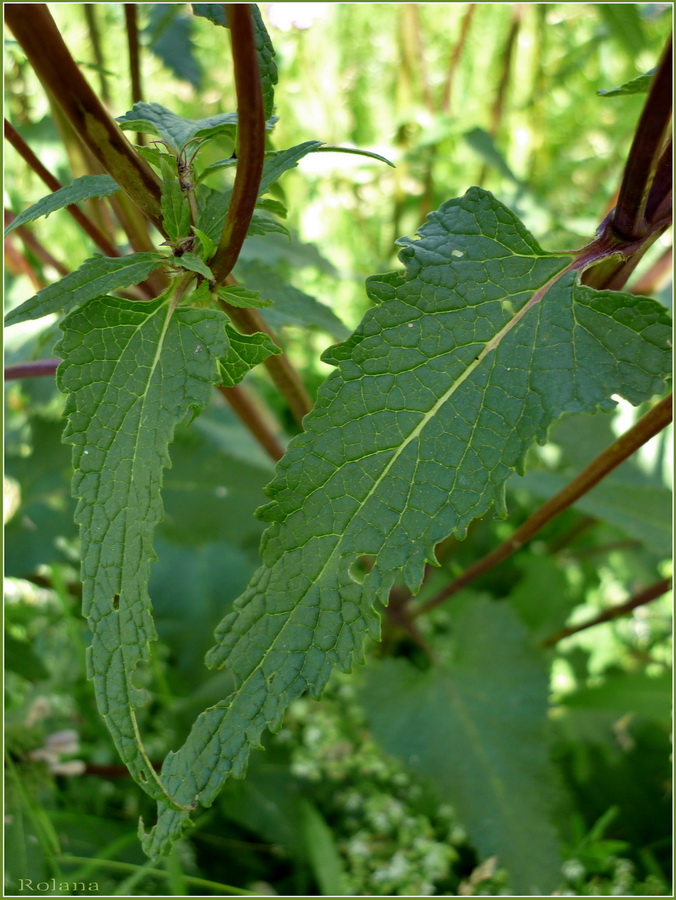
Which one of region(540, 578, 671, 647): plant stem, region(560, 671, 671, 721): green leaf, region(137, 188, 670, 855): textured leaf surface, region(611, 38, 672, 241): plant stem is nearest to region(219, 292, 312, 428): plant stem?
region(137, 188, 670, 855): textured leaf surface

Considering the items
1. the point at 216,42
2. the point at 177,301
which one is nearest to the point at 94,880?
the point at 177,301

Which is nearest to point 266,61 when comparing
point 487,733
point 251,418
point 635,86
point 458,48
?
point 635,86

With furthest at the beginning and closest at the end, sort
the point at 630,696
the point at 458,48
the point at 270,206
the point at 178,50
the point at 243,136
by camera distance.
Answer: the point at 458,48 < the point at 178,50 < the point at 630,696 < the point at 270,206 < the point at 243,136

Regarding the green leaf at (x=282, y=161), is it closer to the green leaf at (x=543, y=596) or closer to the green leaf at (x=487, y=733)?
the green leaf at (x=487, y=733)

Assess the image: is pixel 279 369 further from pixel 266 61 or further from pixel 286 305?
pixel 266 61

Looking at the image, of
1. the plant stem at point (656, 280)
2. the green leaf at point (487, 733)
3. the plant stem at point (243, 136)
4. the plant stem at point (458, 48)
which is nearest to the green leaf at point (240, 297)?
the plant stem at point (243, 136)

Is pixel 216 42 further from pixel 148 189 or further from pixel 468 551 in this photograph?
pixel 148 189
